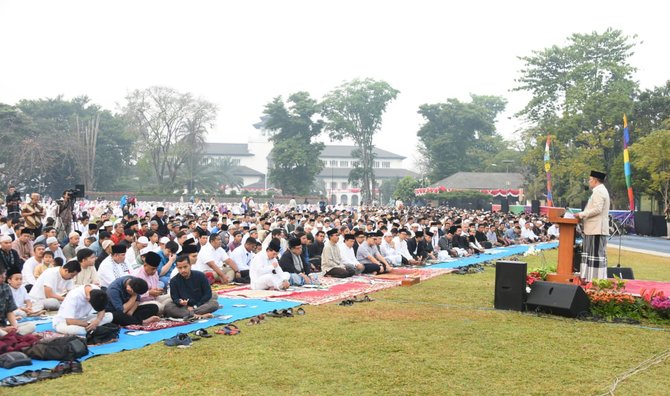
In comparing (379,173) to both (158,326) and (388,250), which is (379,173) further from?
(158,326)

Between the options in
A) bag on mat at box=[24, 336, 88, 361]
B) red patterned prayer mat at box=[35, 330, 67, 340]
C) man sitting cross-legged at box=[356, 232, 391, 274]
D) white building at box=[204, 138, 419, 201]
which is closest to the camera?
bag on mat at box=[24, 336, 88, 361]

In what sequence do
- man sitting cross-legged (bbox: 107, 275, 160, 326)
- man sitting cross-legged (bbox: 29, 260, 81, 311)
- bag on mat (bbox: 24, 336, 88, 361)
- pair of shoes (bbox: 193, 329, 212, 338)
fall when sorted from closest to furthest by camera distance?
bag on mat (bbox: 24, 336, 88, 361) < pair of shoes (bbox: 193, 329, 212, 338) < man sitting cross-legged (bbox: 107, 275, 160, 326) < man sitting cross-legged (bbox: 29, 260, 81, 311)

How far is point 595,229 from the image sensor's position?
9.05m

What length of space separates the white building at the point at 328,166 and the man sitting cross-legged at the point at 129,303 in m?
77.2

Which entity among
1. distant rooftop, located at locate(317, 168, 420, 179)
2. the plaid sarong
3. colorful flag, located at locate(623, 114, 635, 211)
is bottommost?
the plaid sarong

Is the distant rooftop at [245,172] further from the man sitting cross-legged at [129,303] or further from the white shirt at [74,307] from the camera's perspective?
the white shirt at [74,307]

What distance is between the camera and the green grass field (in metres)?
5.39

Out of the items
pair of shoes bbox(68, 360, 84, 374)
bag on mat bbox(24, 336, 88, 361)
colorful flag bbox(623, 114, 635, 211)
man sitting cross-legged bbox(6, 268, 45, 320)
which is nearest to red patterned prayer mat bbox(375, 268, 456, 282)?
man sitting cross-legged bbox(6, 268, 45, 320)

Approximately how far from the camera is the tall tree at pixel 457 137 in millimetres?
66875

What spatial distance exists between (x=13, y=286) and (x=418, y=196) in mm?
51868

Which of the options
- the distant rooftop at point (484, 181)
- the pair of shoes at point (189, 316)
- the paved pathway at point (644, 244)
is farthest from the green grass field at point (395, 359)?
the distant rooftop at point (484, 181)

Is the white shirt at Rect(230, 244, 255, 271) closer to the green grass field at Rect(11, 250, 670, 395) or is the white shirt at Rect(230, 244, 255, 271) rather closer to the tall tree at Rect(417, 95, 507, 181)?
the green grass field at Rect(11, 250, 670, 395)

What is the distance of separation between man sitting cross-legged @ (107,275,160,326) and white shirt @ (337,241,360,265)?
6.09 meters

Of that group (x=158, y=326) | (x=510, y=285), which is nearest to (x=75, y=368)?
(x=158, y=326)
